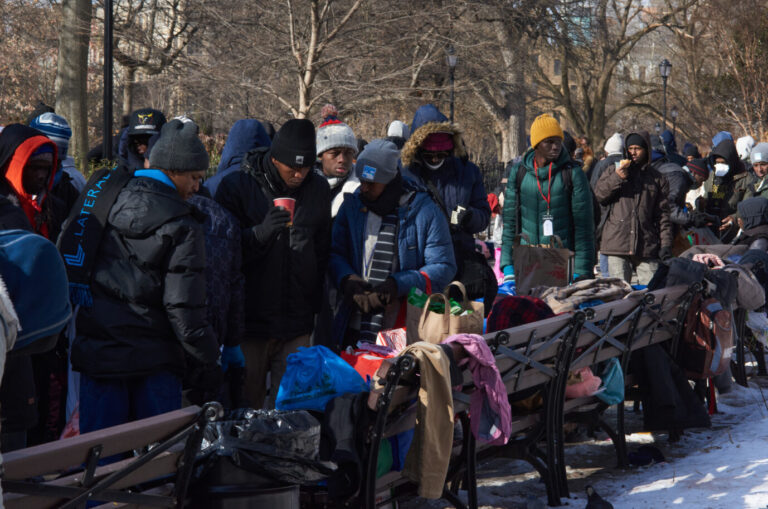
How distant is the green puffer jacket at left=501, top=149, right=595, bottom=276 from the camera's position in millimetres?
6871

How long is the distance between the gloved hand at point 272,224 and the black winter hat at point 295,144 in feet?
1.16

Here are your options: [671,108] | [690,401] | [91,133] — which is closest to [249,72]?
[690,401]

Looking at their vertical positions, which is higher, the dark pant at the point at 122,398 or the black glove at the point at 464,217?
the black glove at the point at 464,217

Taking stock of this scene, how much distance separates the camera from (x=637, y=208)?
816 cm

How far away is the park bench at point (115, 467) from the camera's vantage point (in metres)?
2.54

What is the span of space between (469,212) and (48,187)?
2638mm

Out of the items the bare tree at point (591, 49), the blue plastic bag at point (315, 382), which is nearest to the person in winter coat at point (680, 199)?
the blue plastic bag at point (315, 382)

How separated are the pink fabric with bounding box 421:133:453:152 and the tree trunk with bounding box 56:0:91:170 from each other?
1084 centimetres

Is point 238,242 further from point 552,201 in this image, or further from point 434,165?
point 552,201

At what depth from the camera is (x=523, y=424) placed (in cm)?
498

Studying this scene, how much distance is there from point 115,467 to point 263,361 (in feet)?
7.06

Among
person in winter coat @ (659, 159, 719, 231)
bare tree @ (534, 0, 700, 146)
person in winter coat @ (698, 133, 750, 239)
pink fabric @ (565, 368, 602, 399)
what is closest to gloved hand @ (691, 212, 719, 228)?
person in winter coat @ (659, 159, 719, 231)

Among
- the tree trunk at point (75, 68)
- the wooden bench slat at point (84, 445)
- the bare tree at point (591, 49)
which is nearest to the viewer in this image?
the wooden bench slat at point (84, 445)

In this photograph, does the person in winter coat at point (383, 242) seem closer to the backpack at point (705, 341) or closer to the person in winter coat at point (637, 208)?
the backpack at point (705, 341)
